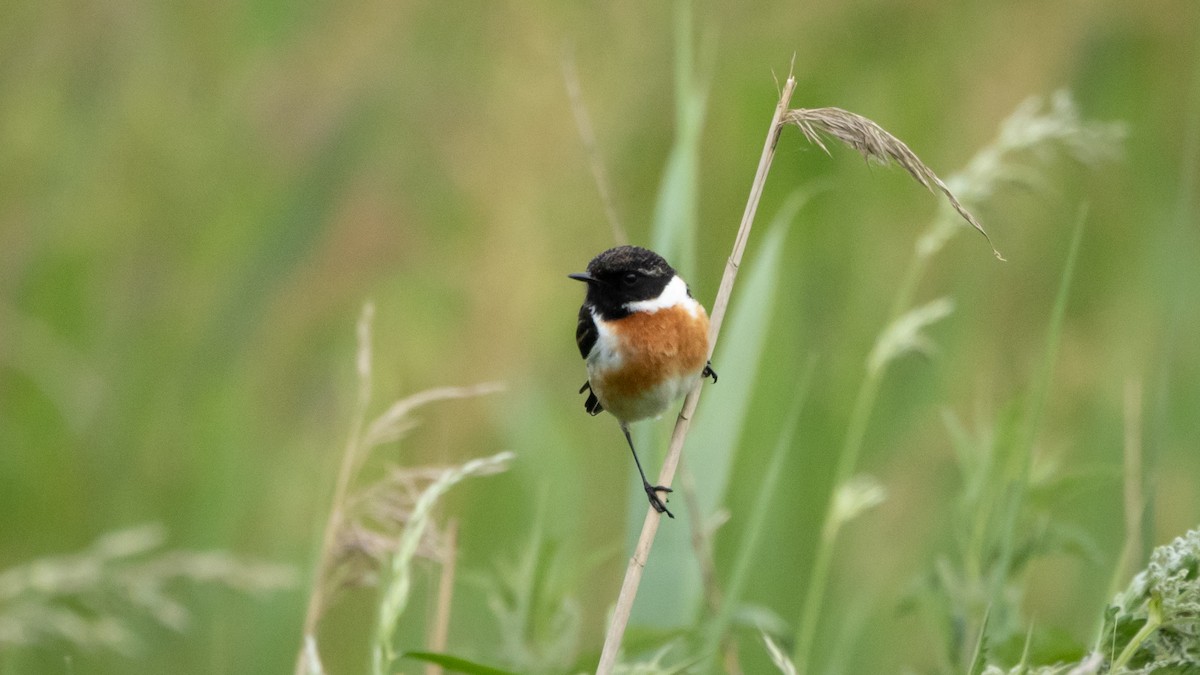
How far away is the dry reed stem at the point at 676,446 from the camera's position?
67.1 inches

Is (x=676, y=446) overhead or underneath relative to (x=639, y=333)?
underneath

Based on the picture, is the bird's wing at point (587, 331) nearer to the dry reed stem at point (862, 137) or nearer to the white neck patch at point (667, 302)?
the white neck patch at point (667, 302)

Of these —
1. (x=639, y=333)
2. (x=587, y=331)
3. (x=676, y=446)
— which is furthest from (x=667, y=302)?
(x=676, y=446)

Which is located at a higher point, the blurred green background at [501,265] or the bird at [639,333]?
the blurred green background at [501,265]

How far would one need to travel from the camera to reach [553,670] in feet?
7.45

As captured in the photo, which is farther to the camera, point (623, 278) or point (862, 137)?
point (623, 278)

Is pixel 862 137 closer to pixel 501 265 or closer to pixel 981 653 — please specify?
pixel 981 653

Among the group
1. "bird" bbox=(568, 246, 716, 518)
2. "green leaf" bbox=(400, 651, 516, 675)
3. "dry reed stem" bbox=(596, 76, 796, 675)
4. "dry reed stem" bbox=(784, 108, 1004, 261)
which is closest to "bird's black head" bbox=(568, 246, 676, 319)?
"bird" bbox=(568, 246, 716, 518)

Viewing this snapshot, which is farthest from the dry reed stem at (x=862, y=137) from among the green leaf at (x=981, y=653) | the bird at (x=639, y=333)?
the bird at (x=639, y=333)

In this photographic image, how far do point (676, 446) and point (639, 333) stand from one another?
97 centimetres

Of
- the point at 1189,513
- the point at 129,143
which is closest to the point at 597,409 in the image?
the point at 1189,513

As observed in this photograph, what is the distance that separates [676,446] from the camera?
202cm

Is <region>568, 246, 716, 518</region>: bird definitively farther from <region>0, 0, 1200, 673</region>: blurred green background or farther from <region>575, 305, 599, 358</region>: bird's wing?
<region>0, 0, 1200, 673</region>: blurred green background

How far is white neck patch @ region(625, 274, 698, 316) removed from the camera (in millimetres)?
2996
